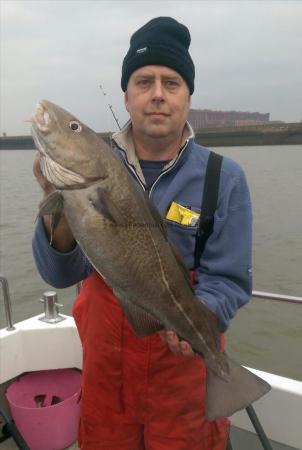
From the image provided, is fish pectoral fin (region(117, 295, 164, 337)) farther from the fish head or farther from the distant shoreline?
the distant shoreline

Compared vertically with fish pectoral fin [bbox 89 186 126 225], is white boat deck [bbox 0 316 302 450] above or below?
below

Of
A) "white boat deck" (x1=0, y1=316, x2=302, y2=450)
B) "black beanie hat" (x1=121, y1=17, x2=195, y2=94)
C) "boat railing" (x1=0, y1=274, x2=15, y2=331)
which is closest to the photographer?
"black beanie hat" (x1=121, y1=17, x2=195, y2=94)

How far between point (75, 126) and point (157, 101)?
0.64 m

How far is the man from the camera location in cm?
261

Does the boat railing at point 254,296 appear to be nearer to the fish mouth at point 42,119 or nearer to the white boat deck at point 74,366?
the white boat deck at point 74,366

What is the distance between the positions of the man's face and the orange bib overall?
96 centimetres

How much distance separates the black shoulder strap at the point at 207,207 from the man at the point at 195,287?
30mm

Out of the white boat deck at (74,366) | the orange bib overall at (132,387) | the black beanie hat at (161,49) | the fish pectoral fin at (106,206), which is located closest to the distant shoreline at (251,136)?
the white boat deck at (74,366)

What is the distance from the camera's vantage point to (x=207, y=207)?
2.64 meters

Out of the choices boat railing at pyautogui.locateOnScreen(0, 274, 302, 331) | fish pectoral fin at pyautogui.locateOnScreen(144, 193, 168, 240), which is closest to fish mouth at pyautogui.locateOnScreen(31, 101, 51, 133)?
fish pectoral fin at pyautogui.locateOnScreen(144, 193, 168, 240)

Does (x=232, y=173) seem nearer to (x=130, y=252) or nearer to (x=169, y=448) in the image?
(x=130, y=252)

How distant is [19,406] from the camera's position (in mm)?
3846

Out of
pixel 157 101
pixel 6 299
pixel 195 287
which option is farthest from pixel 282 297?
pixel 6 299

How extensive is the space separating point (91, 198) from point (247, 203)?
1.08 m
